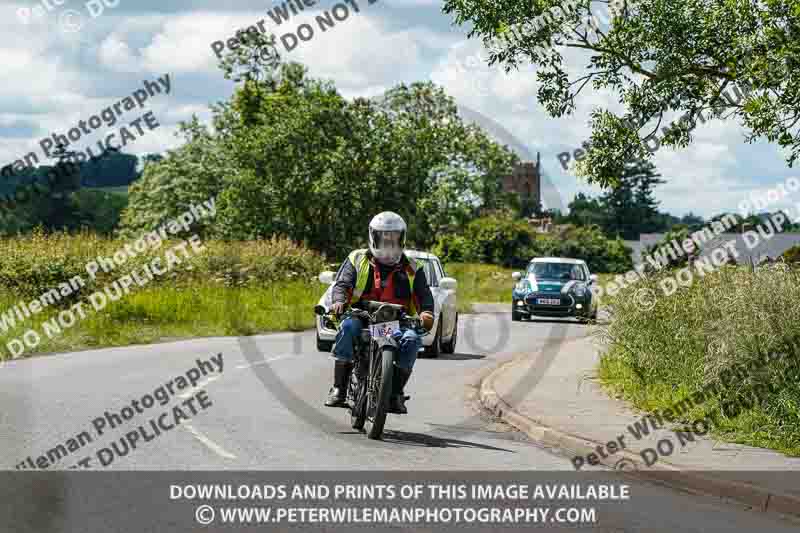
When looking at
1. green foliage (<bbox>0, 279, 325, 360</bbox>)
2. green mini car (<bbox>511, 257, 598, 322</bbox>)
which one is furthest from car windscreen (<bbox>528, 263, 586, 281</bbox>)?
green foliage (<bbox>0, 279, 325, 360</bbox>)

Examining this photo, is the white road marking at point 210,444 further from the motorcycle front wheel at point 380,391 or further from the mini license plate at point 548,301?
the mini license plate at point 548,301

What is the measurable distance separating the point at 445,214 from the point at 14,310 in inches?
1725

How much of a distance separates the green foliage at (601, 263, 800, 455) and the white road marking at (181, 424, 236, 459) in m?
4.57

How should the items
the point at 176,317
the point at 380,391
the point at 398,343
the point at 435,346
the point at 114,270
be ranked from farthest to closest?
the point at 114,270
the point at 176,317
the point at 435,346
the point at 398,343
the point at 380,391

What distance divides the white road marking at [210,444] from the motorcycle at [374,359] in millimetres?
1470

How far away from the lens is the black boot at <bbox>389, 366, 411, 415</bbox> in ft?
33.9

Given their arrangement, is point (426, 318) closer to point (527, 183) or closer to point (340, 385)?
point (340, 385)

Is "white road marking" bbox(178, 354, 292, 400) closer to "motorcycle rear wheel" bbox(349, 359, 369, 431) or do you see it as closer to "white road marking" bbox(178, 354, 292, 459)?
"white road marking" bbox(178, 354, 292, 459)

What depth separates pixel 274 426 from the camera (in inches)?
439

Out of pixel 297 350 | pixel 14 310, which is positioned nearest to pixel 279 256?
pixel 14 310

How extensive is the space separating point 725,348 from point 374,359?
346 cm

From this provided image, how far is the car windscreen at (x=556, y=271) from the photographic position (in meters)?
31.0

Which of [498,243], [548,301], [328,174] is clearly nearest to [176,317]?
[548,301]

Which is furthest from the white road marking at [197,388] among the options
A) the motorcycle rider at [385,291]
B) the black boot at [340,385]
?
the motorcycle rider at [385,291]
